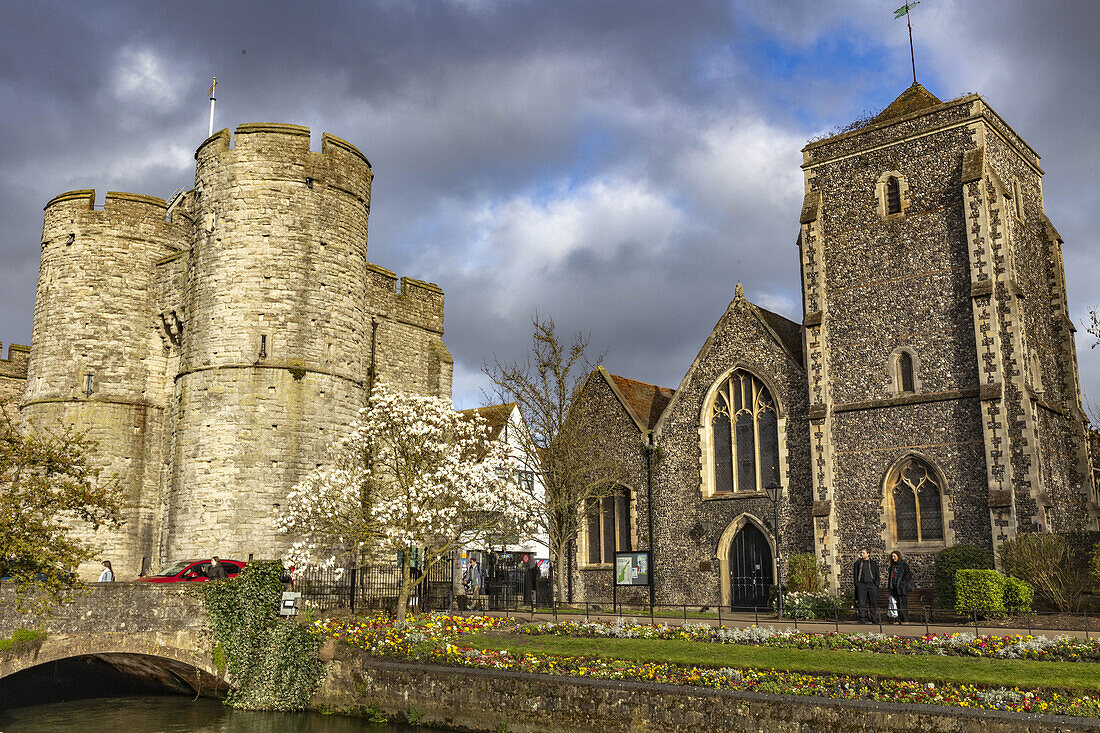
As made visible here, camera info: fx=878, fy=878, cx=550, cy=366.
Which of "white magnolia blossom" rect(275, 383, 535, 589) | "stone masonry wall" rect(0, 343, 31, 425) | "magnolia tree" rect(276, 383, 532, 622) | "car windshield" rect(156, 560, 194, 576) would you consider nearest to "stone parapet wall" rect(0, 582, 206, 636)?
"white magnolia blossom" rect(275, 383, 535, 589)

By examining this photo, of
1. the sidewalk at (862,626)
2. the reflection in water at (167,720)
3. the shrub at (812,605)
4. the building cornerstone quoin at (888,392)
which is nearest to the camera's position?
the reflection in water at (167,720)

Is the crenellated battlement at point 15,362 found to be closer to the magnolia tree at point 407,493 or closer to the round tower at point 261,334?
the round tower at point 261,334

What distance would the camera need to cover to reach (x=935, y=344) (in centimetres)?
2403

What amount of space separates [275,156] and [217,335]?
19.2 feet

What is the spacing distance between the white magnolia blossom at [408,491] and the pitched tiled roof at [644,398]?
29.3ft

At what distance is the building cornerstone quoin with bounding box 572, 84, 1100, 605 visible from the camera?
22.8 m

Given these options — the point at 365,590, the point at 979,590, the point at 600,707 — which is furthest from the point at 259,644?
the point at 979,590

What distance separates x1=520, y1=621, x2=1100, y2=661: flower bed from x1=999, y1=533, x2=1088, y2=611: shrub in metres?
6.04

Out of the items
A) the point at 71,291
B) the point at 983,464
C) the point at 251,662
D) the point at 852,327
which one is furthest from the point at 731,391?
the point at 71,291

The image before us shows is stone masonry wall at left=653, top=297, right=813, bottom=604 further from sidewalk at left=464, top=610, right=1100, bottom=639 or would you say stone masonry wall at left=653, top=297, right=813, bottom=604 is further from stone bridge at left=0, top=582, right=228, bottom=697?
stone bridge at left=0, top=582, right=228, bottom=697

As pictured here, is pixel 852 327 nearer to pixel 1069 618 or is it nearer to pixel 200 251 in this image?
pixel 1069 618

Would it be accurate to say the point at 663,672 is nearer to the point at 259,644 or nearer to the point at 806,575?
the point at 259,644

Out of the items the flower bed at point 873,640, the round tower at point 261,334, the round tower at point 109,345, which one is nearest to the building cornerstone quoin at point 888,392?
the flower bed at point 873,640

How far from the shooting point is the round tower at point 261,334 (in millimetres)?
24891
